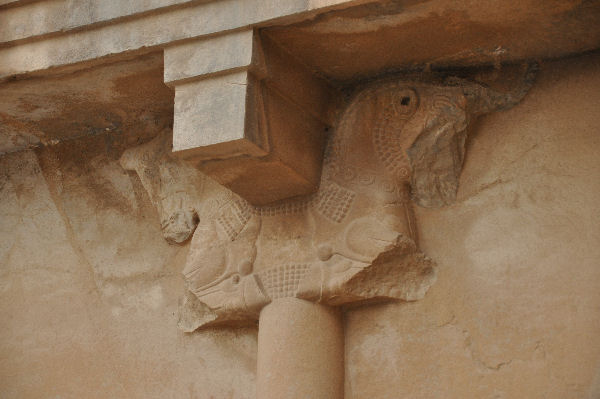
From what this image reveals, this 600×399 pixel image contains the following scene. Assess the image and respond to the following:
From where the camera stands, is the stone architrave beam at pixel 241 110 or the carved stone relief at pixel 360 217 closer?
the stone architrave beam at pixel 241 110

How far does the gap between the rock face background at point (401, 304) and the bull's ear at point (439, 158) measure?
4 cm

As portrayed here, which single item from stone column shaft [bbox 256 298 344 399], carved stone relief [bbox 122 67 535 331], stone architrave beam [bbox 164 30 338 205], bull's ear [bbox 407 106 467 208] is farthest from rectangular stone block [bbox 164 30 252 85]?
stone column shaft [bbox 256 298 344 399]

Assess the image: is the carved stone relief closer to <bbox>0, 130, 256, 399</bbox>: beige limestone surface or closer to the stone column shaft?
the stone column shaft

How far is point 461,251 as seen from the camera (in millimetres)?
2678

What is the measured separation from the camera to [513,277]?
257 centimetres

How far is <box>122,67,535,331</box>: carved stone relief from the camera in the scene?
266cm

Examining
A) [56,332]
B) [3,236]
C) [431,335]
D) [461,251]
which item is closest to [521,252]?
[461,251]

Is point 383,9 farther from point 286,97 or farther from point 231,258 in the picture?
point 231,258

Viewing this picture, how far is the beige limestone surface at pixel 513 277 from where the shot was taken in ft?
8.07

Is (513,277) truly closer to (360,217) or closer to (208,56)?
(360,217)

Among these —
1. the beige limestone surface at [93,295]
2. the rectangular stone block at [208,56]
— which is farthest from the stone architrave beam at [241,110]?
the beige limestone surface at [93,295]

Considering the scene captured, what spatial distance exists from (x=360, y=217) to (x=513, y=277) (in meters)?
0.48

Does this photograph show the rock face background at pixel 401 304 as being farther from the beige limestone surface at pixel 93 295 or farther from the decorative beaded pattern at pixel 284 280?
the decorative beaded pattern at pixel 284 280

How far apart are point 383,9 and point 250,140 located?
0.50m
